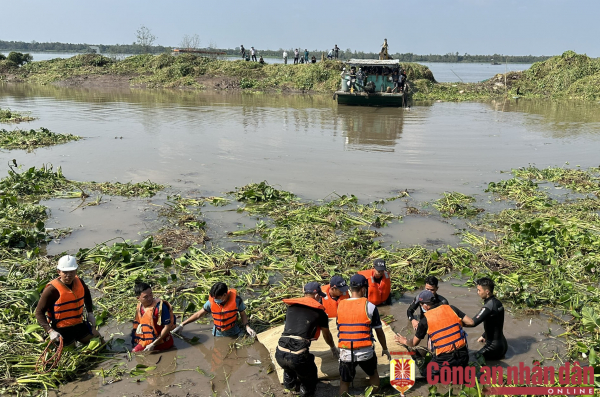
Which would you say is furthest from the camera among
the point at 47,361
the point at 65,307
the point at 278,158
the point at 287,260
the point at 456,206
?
the point at 278,158

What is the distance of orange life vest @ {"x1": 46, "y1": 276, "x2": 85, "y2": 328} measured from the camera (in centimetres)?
490

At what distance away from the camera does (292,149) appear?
16016 millimetres

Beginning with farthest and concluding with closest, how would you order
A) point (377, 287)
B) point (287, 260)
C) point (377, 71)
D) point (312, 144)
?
1. point (377, 71)
2. point (312, 144)
3. point (287, 260)
4. point (377, 287)

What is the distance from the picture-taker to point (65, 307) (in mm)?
4926

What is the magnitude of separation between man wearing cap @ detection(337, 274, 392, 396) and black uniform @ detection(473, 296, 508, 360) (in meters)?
1.33

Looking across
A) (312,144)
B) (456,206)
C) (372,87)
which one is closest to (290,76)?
(372,87)

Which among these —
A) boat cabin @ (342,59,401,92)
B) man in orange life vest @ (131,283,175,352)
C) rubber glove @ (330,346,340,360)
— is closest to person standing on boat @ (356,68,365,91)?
boat cabin @ (342,59,401,92)

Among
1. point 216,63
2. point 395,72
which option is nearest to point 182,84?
point 216,63

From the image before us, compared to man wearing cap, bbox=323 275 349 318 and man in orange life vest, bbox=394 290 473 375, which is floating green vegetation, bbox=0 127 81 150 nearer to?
man wearing cap, bbox=323 275 349 318

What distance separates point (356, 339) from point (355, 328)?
0.35 feet

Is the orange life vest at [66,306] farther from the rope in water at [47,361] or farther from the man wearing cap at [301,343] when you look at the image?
the man wearing cap at [301,343]

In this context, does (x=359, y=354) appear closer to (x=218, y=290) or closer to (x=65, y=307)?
(x=218, y=290)

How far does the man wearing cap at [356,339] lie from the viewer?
4.36 m

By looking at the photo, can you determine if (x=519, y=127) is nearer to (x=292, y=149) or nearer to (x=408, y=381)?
(x=292, y=149)
